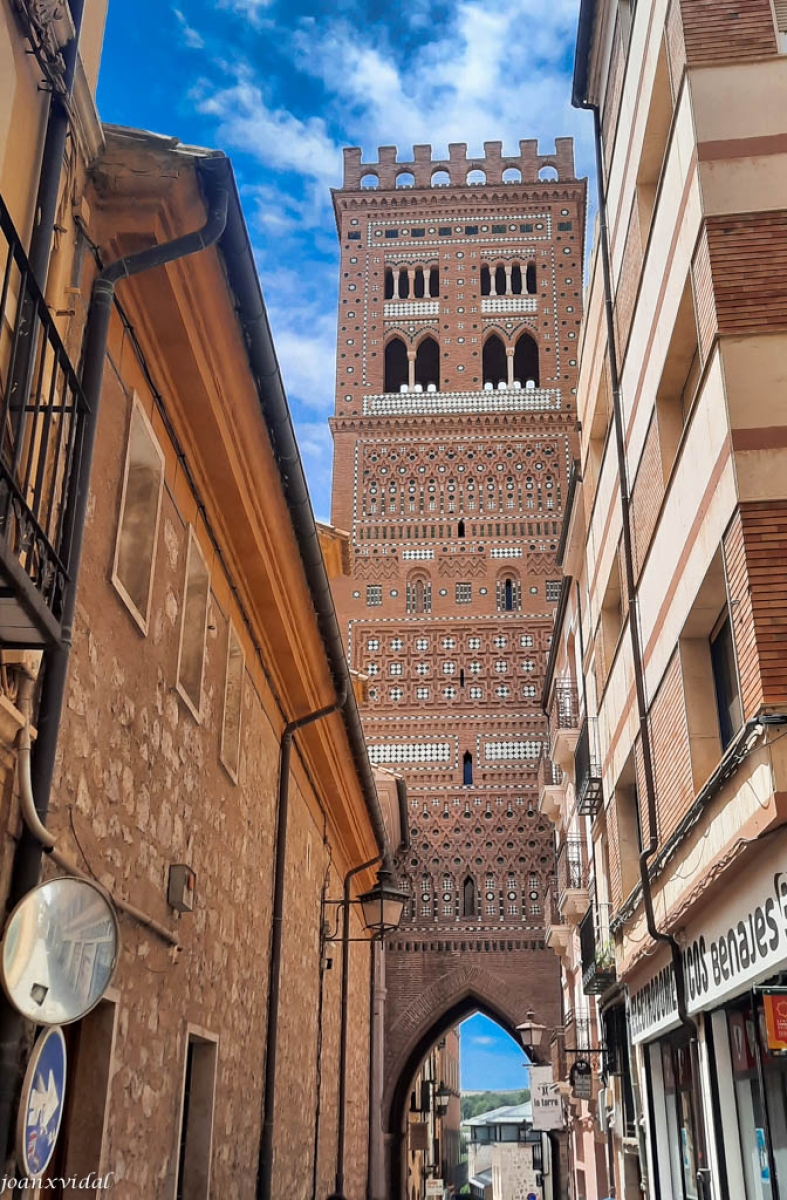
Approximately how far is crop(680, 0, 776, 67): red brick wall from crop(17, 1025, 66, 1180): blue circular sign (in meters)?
7.03

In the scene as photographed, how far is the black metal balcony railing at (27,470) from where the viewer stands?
3184 mm

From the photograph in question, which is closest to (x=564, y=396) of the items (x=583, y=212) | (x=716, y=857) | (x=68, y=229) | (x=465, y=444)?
(x=465, y=444)

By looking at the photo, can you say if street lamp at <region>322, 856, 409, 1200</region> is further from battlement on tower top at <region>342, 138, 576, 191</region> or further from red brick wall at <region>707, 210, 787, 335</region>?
battlement on tower top at <region>342, 138, 576, 191</region>

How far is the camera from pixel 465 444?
1195 inches

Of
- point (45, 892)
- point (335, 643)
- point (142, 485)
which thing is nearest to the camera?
Result: point (45, 892)

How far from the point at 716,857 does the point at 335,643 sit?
155 inches

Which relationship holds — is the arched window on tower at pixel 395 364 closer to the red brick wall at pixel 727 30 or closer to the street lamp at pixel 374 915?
the street lamp at pixel 374 915

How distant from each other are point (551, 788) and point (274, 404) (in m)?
16.1

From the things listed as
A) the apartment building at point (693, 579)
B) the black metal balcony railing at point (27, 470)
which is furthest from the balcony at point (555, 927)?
the black metal balcony railing at point (27, 470)

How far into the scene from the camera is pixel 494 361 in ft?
106

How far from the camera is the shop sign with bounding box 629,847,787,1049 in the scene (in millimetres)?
5957

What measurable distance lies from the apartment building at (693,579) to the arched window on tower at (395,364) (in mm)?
19641

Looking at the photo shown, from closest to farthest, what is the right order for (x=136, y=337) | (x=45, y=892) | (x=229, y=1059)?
(x=45, y=892) → (x=136, y=337) → (x=229, y=1059)

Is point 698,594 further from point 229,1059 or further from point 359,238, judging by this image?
point 359,238
